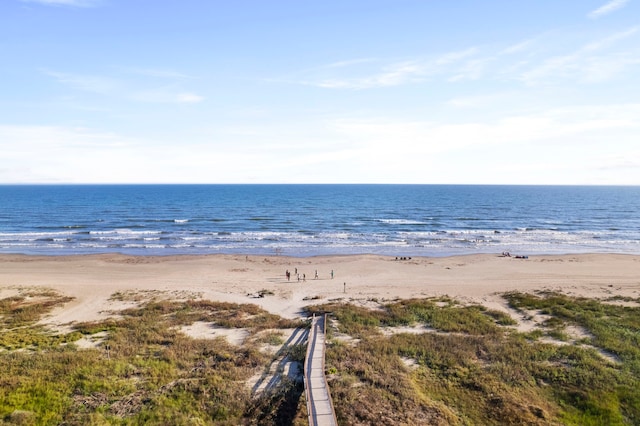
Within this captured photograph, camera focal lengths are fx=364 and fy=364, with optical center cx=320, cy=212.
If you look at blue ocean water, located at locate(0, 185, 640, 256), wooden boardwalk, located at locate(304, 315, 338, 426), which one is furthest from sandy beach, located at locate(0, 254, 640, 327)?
wooden boardwalk, located at locate(304, 315, 338, 426)

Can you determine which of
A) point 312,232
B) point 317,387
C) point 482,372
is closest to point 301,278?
point 482,372

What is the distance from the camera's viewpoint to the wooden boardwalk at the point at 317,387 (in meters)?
15.1

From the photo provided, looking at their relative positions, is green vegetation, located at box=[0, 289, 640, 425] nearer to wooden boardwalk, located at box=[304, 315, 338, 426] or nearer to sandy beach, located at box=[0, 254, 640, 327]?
wooden boardwalk, located at box=[304, 315, 338, 426]

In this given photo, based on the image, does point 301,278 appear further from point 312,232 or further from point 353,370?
point 312,232

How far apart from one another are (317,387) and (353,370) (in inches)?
134

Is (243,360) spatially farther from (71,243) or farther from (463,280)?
(71,243)

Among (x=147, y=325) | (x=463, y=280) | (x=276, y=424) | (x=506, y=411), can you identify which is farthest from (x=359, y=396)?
(x=463, y=280)

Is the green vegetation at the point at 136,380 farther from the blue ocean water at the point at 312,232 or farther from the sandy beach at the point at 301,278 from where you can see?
the blue ocean water at the point at 312,232

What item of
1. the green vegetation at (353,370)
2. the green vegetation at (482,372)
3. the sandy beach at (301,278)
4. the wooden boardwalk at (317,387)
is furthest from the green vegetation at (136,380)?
the sandy beach at (301,278)

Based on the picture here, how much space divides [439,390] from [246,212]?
99090 mm

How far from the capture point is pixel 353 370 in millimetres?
20172

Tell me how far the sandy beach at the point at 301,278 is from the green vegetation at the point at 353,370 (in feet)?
19.2

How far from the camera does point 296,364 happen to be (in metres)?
21.1

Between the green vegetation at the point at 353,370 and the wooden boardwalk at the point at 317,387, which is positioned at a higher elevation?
the wooden boardwalk at the point at 317,387
